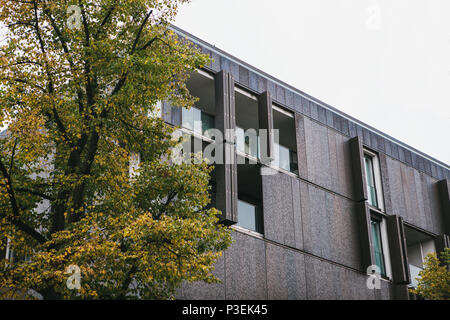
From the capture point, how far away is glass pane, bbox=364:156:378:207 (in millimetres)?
29000

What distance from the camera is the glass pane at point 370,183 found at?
1142 inches

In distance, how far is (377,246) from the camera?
28.2 m

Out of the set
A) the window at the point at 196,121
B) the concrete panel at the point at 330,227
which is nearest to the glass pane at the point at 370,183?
the concrete panel at the point at 330,227

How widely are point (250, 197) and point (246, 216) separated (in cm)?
441

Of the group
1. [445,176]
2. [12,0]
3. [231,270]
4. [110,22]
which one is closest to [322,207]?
[231,270]

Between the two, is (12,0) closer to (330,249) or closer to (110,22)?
(110,22)

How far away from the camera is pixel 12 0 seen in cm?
1355

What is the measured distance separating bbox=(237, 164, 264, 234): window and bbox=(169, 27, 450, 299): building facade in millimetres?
46

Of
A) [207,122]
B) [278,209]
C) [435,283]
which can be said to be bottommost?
[435,283]

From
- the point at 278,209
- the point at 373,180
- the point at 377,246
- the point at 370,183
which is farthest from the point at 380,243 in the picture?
the point at 278,209

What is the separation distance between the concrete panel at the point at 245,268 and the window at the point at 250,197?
806 mm

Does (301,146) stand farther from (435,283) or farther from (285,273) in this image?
(435,283)

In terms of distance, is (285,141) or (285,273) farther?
(285,141)

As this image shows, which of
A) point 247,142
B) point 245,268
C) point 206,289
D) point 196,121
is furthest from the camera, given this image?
point 247,142
